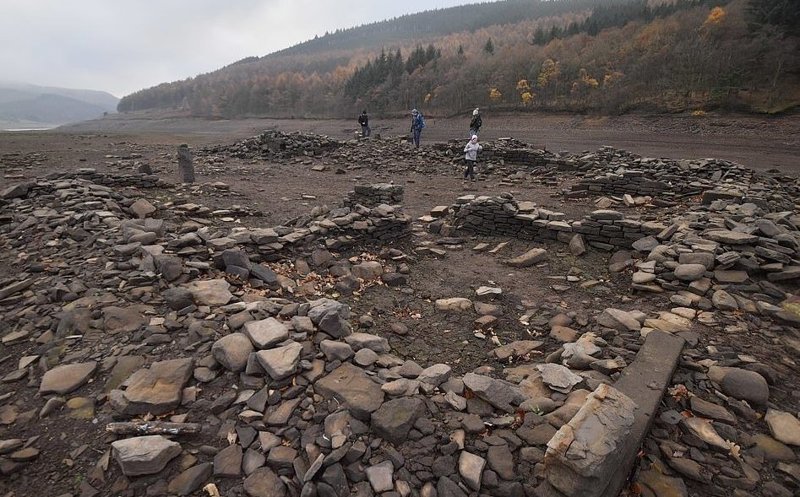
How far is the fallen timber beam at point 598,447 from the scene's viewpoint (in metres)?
2.31

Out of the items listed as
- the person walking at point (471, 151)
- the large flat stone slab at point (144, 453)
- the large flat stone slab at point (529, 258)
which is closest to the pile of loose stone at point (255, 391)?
the large flat stone slab at point (144, 453)

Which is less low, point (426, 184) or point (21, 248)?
point (21, 248)

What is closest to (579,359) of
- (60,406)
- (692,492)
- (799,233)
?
(692,492)

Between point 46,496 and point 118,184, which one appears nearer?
point 46,496

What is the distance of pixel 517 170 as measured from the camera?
15.5 metres

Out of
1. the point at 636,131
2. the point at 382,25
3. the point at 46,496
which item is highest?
the point at 382,25

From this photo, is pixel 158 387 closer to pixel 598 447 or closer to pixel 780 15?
pixel 598 447

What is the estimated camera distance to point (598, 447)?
7.78ft

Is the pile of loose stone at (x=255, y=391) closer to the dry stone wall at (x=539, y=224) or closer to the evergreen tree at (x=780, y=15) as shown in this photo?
the dry stone wall at (x=539, y=224)

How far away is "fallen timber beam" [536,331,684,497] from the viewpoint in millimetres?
2307

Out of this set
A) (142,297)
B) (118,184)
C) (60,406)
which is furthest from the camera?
(118,184)

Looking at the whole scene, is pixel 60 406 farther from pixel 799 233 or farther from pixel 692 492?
pixel 799 233

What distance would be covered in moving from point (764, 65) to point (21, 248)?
129ft

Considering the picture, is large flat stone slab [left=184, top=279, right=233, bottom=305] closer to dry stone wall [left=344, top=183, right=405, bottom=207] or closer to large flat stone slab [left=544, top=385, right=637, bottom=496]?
large flat stone slab [left=544, top=385, right=637, bottom=496]
